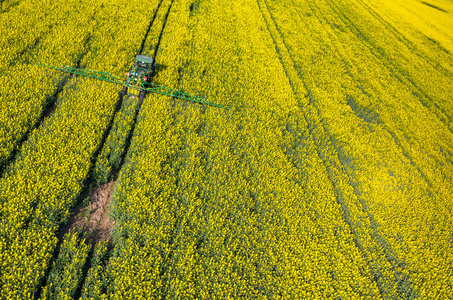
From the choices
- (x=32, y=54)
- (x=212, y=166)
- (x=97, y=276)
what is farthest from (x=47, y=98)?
(x=97, y=276)

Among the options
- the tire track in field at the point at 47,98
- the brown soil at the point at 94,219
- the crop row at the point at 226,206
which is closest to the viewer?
the crop row at the point at 226,206

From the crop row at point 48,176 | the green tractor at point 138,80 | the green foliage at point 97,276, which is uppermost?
the green tractor at point 138,80

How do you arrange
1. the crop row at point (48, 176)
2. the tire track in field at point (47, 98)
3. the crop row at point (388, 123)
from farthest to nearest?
the crop row at point (388, 123)
the tire track in field at point (47, 98)
the crop row at point (48, 176)

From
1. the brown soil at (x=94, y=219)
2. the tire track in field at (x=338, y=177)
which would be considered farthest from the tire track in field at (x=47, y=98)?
the tire track in field at (x=338, y=177)

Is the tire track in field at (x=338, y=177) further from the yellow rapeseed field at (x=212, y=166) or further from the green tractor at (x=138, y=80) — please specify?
the green tractor at (x=138, y=80)

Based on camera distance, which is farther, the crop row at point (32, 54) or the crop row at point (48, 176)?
the crop row at point (32, 54)

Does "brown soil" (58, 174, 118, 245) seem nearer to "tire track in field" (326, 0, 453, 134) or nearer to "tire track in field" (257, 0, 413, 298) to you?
"tire track in field" (257, 0, 413, 298)

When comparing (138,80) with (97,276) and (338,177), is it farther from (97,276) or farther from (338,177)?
(338,177)

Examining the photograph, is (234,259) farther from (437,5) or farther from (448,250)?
(437,5)
